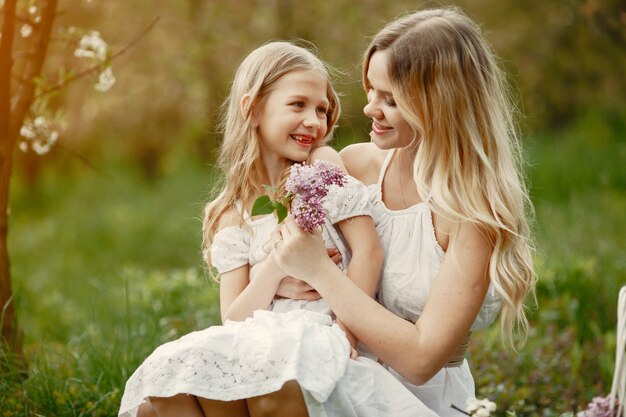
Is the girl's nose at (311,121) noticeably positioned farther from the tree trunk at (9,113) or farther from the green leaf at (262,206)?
the tree trunk at (9,113)

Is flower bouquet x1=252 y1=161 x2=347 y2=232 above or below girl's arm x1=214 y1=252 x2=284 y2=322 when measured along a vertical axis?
above

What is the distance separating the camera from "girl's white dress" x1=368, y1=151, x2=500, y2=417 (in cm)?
281

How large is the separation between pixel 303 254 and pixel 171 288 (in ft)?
10.9

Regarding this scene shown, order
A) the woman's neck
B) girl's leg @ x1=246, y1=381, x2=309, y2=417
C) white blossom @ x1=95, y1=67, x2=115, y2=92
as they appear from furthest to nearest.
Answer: white blossom @ x1=95, y1=67, x2=115, y2=92 < the woman's neck < girl's leg @ x1=246, y1=381, x2=309, y2=417

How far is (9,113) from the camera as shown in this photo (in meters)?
3.58

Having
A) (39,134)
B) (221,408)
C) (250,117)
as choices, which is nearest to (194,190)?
(39,134)

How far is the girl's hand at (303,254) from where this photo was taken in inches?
106

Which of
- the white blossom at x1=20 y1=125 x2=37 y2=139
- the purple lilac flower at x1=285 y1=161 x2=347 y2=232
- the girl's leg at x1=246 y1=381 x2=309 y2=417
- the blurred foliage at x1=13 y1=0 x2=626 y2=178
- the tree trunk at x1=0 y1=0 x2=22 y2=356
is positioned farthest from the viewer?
the blurred foliage at x1=13 y1=0 x2=626 y2=178

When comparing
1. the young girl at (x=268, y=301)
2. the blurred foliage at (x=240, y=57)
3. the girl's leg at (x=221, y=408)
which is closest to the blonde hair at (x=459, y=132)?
the young girl at (x=268, y=301)

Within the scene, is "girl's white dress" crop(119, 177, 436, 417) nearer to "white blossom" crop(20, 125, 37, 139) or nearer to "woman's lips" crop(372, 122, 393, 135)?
"woman's lips" crop(372, 122, 393, 135)

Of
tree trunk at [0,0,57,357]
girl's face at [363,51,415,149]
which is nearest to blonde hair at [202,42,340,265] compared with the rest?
girl's face at [363,51,415,149]

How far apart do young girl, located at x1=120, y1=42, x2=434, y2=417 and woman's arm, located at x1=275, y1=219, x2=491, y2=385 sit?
0.25ft

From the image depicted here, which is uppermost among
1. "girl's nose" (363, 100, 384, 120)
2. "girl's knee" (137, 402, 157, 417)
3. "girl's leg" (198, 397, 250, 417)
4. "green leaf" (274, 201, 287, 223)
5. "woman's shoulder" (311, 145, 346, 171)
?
"girl's nose" (363, 100, 384, 120)

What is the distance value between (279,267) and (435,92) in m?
0.75
